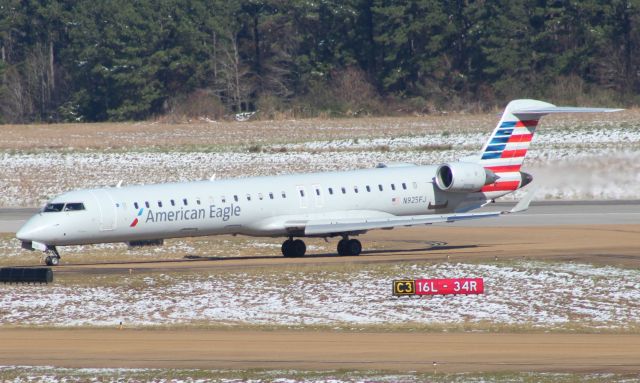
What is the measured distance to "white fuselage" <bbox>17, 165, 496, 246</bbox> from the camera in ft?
114

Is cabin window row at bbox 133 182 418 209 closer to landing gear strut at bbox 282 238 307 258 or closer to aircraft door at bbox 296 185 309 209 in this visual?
aircraft door at bbox 296 185 309 209

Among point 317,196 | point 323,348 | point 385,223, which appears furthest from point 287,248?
point 323,348

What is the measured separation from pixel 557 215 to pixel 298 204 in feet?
50.9

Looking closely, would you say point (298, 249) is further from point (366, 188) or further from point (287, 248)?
point (366, 188)

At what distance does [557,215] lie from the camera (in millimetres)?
49156

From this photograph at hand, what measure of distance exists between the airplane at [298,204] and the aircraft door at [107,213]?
0.10ft

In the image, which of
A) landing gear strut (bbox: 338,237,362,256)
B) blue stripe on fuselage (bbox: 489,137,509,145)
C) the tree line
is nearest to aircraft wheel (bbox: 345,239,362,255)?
landing gear strut (bbox: 338,237,362,256)

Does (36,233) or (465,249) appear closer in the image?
(36,233)

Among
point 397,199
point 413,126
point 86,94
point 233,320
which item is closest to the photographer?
point 233,320

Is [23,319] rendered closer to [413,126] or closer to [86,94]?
[413,126]

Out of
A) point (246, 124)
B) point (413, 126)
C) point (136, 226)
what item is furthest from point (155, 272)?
point (246, 124)

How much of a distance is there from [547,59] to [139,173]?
42.9 metres

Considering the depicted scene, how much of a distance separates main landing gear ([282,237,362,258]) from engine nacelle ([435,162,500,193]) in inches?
152

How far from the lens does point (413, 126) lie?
77.4 metres
